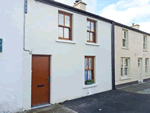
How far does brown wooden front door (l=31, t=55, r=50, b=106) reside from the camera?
231 inches

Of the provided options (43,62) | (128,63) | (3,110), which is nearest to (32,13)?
(43,62)

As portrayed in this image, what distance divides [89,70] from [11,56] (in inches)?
190

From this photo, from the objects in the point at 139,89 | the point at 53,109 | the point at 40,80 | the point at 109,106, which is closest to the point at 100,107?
the point at 109,106

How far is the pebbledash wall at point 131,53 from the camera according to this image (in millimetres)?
10188

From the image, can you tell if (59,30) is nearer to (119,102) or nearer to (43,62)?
(43,62)

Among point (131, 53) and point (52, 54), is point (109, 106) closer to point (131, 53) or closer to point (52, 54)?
point (52, 54)

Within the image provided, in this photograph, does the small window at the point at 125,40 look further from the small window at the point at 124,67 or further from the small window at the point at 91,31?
the small window at the point at 91,31

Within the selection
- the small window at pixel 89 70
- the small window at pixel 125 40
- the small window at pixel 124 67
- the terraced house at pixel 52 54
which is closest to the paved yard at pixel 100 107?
the terraced house at pixel 52 54

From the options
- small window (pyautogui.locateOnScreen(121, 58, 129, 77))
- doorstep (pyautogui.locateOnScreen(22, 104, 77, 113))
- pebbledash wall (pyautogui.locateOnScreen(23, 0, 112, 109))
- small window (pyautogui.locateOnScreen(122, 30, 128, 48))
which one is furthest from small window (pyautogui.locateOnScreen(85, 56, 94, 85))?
small window (pyautogui.locateOnScreen(122, 30, 128, 48))

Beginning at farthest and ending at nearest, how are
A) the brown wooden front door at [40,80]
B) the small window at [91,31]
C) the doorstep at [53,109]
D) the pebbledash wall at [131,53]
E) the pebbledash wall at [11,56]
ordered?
the pebbledash wall at [131,53], the small window at [91,31], the brown wooden front door at [40,80], the doorstep at [53,109], the pebbledash wall at [11,56]

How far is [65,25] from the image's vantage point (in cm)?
710

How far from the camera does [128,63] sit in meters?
11.5

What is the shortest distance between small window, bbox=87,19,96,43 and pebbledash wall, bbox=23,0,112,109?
0.95 ft

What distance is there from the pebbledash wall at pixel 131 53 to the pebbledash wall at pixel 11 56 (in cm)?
738
